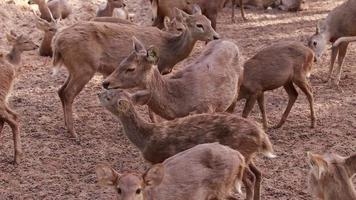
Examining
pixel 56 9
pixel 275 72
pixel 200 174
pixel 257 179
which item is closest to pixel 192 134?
pixel 200 174

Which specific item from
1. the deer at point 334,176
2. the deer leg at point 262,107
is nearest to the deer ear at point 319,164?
the deer at point 334,176

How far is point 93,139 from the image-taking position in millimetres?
7727

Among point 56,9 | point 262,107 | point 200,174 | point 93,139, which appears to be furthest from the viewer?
point 56,9

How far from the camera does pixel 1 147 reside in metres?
7.52

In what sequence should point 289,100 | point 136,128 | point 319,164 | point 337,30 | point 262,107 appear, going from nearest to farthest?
point 319,164 < point 136,128 < point 262,107 < point 289,100 < point 337,30

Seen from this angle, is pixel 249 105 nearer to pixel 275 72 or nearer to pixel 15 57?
pixel 275 72

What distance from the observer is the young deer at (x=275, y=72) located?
7844mm

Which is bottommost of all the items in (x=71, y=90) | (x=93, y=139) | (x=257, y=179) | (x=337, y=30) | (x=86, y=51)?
(x=93, y=139)

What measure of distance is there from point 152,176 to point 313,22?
9670 mm

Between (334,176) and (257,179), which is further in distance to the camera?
(257,179)

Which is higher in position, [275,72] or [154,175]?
[154,175]

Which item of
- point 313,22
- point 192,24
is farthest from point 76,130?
point 313,22

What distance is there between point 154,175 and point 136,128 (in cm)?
128

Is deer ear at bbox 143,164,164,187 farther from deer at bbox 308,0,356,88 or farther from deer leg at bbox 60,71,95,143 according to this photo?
deer at bbox 308,0,356,88
